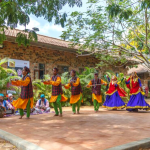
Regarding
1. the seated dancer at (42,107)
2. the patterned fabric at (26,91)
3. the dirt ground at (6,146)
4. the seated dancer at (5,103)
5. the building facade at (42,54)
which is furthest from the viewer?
the building facade at (42,54)

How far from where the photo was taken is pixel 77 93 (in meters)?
7.93

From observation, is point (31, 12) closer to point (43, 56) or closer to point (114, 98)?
point (114, 98)

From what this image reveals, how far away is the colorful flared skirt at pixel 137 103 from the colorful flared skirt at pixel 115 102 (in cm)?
74

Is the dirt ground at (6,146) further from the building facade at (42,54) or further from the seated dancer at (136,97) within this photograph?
the building facade at (42,54)

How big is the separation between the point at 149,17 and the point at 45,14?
296 inches

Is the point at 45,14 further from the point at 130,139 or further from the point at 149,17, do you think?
the point at 149,17

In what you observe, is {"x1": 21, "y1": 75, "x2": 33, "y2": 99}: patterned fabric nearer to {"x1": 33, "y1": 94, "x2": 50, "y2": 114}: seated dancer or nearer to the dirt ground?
{"x1": 33, "y1": 94, "x2": 50, "y2": 114}: seated dancer

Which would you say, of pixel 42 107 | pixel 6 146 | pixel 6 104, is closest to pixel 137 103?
pixel 42 107

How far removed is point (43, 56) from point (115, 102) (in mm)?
6087

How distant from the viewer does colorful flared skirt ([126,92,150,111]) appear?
8406 millimetres

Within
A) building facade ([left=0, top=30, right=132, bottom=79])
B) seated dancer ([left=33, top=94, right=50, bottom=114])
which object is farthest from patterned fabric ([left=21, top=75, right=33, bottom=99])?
building facade ([left=0, top=30, right=132, bottom=79])

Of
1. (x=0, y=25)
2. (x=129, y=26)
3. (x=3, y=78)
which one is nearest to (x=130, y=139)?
(x=0, y=25)

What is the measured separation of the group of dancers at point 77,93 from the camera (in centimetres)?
663

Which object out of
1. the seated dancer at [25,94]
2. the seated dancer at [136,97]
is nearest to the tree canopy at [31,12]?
the seated dancer at [25,94]
